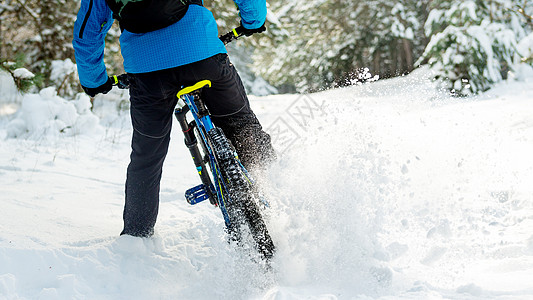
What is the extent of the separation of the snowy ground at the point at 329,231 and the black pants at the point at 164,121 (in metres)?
0.19

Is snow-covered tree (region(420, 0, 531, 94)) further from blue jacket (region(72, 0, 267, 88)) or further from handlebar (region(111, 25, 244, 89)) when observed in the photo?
blue jacket (region(72, 0, 267, 88))

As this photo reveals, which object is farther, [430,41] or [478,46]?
[430,41]

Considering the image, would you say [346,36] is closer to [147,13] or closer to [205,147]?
[205,147]

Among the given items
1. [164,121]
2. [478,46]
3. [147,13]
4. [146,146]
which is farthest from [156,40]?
[478,46]

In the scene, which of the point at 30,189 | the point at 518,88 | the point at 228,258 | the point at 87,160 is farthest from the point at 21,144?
the point at 518,88

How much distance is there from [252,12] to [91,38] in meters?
0.87

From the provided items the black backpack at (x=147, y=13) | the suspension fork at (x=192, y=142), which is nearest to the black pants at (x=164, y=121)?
the suspension fork at (x=192, y=142)

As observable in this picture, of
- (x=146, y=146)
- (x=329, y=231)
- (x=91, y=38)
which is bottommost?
(x=329, y=231)

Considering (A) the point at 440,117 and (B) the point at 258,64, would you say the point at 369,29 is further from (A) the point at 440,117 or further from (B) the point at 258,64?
(A) the point at 440,117

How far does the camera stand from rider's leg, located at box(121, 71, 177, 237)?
7.81 ft

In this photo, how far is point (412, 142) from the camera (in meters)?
4.39

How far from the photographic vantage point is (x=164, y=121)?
2.54 meters

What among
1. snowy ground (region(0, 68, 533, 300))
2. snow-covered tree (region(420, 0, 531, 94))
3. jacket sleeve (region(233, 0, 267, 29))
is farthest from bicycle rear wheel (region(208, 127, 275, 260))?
snow-covered tree (region(420, 0, 531, 94))

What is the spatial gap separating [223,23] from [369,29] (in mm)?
9534
